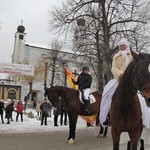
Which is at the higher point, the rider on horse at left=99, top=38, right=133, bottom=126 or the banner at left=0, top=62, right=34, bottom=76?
the banner at left=0, top=62, right=34, bottom=76

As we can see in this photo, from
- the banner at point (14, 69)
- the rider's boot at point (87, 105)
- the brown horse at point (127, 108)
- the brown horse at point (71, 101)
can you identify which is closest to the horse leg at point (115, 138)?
the brown horse at point (127, 108)

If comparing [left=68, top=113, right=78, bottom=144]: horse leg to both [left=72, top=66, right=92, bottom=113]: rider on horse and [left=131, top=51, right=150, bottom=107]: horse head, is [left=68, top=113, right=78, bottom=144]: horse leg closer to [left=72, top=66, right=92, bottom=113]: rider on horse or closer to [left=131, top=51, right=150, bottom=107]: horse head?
[left=72, top=66, right=92, bottom=113]: rider on horse

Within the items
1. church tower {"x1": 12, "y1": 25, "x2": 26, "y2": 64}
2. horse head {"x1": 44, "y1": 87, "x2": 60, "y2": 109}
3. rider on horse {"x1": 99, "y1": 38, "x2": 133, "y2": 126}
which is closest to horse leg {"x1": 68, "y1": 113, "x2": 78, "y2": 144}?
horse head {"x1": 44, "y1": 87, "x2": 60, "y2": 109}

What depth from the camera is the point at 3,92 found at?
2530 inches

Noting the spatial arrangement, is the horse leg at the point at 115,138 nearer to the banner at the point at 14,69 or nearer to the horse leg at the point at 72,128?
the horse leg at the point at 72,128

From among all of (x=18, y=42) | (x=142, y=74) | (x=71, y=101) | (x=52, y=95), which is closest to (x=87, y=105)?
(x=71, y=101)

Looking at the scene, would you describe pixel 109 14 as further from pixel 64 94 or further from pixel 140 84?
pixel 140 84

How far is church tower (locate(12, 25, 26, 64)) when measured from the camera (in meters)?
89.5

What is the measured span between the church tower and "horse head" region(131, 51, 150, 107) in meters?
80.0

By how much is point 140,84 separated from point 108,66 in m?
23.0

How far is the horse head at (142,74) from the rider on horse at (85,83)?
7.78 metres

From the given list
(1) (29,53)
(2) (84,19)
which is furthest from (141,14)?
(1) (29,53)

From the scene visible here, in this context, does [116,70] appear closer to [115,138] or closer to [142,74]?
[115,138]

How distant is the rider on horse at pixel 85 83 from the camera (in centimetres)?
1419
